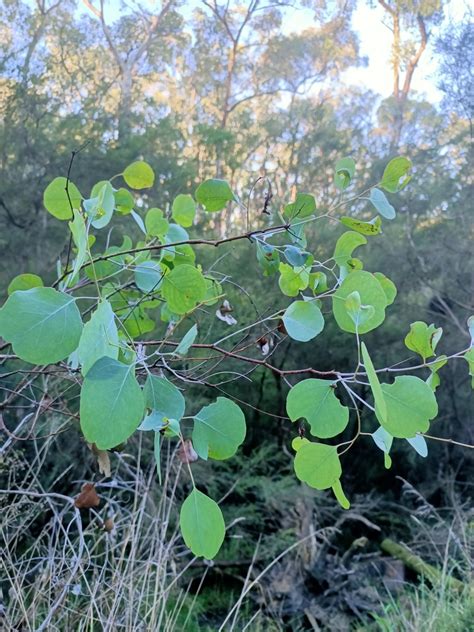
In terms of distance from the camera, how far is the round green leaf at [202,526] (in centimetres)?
35

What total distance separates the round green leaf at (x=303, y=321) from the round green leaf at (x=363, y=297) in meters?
0.02

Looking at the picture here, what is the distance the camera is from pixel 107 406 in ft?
0.98

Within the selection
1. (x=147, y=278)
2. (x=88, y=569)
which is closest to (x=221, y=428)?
(x=147, y=278)

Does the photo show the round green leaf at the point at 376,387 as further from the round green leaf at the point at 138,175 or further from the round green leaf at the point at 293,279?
the round green leaf at the point at 138,175

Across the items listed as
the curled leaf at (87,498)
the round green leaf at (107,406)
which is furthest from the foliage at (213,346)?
the curled leaf at (87,498)

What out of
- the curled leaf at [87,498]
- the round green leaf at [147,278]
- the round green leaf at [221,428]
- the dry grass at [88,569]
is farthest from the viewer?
the dry grass at [88,569]

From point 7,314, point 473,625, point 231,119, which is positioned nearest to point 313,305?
point 7,314

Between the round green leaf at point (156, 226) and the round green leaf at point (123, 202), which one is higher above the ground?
the round green leaf at point (123, 202)

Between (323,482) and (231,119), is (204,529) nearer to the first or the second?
(323,482)

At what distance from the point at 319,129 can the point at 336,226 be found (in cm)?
96

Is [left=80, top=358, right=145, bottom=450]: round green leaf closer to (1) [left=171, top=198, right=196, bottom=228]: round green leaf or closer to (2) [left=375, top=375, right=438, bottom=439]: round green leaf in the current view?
(2) [left=375, top=375, right=438, bottom=439]: round green leaf

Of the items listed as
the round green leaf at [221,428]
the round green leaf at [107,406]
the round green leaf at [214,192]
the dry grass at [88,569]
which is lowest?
the dry grass at [88,569]

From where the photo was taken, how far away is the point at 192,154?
4555 mm

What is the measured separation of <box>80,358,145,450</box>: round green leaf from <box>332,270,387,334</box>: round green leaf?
0.53 ft
